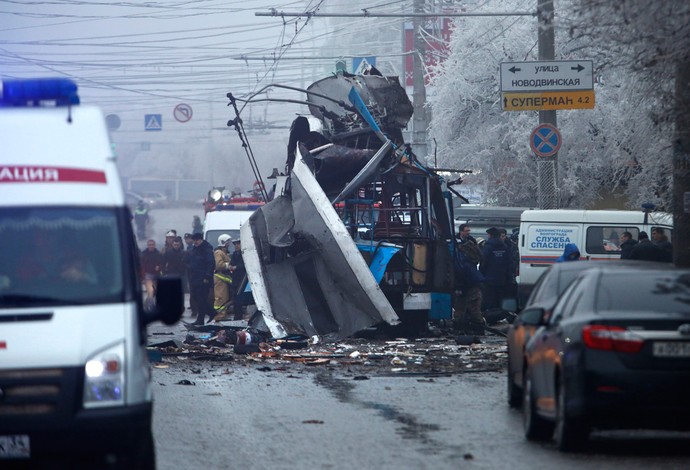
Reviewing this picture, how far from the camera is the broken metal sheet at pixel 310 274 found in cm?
1792

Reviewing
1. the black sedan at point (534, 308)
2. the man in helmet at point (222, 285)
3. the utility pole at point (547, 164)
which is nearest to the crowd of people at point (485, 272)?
the utility pole at point (547, 164)

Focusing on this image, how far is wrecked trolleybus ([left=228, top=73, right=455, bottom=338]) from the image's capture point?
1828 centimetres

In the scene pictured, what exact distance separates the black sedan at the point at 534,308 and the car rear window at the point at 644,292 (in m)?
0.62

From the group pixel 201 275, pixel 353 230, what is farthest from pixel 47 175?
pixel 201 275

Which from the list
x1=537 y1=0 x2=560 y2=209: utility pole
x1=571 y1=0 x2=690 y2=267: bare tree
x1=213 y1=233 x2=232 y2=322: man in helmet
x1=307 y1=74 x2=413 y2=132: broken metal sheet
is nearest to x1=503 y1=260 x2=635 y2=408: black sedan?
x1=571 y1=0 x2=690 y2=267: bare tree

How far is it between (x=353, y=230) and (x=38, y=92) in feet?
38.5

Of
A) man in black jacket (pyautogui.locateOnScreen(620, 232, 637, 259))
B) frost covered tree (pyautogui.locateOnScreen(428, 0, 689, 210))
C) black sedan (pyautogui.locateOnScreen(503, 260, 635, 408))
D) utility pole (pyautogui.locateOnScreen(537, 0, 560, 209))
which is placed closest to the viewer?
black sedan (pyautogui.locateOnScreen(503, 260, 635, 408))

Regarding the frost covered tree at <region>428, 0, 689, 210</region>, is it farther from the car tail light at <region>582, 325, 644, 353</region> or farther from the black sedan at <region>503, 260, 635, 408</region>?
the car tail light at <region>582, 325, 644, 353</region>

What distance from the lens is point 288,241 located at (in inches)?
750

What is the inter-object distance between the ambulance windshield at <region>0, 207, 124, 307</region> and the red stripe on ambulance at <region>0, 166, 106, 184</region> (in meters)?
0.17

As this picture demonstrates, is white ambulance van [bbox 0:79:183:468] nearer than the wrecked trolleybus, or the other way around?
white ambulance van [bbox 0:79:183:468]

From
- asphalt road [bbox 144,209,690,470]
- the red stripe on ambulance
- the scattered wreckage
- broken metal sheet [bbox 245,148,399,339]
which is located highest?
the red stripe on ambulance

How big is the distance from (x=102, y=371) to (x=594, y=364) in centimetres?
342

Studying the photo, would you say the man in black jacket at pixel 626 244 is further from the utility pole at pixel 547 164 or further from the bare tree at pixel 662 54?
the bare tree at pixel 662 54
